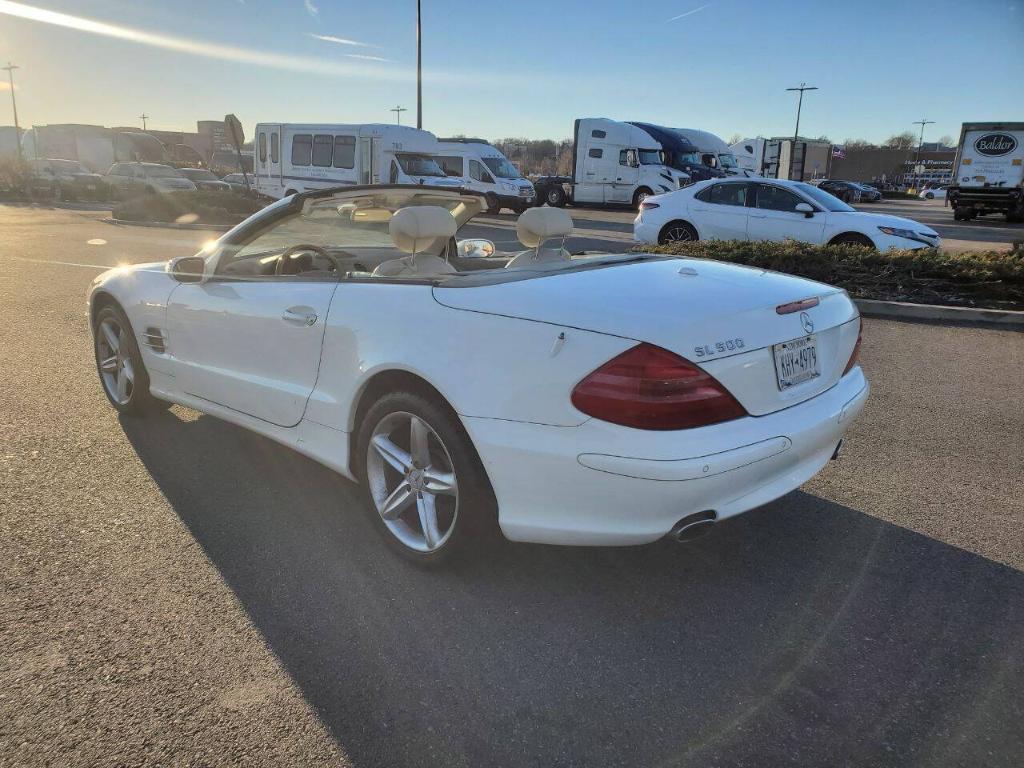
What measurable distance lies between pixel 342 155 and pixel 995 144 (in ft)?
70.0

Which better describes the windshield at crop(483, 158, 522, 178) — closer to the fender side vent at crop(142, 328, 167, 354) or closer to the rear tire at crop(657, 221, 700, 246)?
the rear tire at crop(657, 221, 700, 246)

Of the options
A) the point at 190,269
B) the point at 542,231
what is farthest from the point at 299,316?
the point at 542,231

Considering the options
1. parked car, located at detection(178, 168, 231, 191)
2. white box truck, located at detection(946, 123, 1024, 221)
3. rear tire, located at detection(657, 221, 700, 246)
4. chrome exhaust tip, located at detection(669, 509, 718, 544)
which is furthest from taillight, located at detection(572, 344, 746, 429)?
parked car, located at detection(178, 168, 231, 191)

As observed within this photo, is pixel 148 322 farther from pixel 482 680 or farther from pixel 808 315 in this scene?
pixel 808 315

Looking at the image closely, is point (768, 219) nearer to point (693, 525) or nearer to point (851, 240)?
point (851, 240)

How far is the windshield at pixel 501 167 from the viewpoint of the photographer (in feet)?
89.8

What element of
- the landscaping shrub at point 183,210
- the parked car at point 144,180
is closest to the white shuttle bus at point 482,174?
the landscaping shrub at point 183,210

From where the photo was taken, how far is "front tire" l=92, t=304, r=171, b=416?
462cm

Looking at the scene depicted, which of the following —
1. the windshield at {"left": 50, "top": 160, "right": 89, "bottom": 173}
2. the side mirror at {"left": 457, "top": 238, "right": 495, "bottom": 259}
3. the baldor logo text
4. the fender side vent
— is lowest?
the fender side vent

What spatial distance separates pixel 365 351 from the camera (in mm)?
3025

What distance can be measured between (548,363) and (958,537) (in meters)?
→ 2.12

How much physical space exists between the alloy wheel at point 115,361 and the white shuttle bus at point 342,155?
18.2 m

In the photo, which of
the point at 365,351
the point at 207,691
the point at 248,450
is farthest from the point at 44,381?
the point at 207,691

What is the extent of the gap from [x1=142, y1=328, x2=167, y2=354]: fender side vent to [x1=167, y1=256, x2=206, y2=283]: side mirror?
37 centimetres
